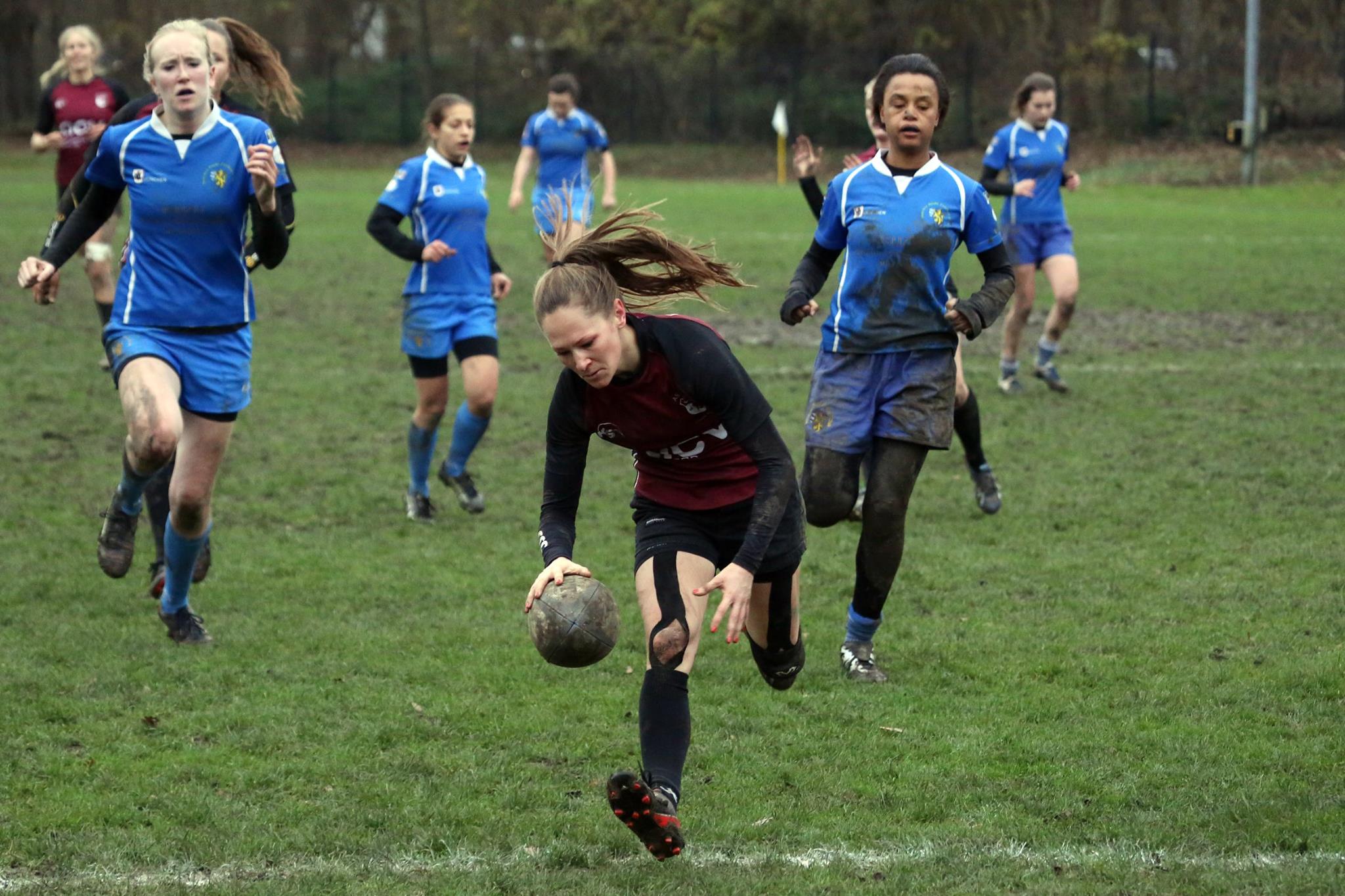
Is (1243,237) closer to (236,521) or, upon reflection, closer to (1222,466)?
(1222,466)

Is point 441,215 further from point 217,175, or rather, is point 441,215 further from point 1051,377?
point 1051,377

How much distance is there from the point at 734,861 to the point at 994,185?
284 inches

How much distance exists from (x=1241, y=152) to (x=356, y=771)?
35074 mm

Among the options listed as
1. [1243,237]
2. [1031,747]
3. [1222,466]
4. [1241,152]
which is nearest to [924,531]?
[1222,466]

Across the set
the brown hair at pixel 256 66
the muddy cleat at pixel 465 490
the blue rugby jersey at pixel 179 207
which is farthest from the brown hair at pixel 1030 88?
the blue rugby jersey at pixel 179 207

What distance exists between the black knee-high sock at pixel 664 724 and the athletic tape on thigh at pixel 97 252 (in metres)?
8.20

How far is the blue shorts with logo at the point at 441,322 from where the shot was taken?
8.49 metres

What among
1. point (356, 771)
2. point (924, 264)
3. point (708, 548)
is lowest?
point (356, 771)

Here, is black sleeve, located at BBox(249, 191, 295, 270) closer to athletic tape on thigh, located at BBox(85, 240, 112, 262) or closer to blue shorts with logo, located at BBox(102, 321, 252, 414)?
blue shorts with logo, located at BBox(102, 321, 252, 414)

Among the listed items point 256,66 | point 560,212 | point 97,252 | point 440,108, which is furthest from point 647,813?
point 97,252

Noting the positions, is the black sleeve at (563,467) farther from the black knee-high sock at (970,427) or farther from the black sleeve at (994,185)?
the black sleeve at (994,185)

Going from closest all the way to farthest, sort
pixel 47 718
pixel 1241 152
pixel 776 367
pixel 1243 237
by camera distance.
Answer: pixel 47 718 < pixel 776 367 < pixel 1243 237 < pixel 1241 152

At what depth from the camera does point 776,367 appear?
1293cm

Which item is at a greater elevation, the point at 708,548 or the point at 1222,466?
the point at 708,548
